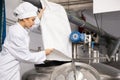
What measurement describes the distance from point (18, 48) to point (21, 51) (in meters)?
0.03

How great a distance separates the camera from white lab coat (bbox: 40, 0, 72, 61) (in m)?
1.67

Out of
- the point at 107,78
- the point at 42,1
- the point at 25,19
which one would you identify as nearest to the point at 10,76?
the point at 25,19

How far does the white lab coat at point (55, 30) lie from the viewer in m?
1.67

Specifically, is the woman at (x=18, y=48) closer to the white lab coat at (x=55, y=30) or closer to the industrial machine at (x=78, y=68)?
the white lab coat at (x=55, y=30)

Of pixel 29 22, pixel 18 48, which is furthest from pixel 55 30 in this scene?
pixel 18 48

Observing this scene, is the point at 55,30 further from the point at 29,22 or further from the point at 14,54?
the point at 14,54

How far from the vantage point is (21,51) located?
156 centimetres

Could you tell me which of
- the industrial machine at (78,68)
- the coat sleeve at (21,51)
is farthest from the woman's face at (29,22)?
the industrial machine at (78,68)

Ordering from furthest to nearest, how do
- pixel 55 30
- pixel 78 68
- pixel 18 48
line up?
pixel 78 68, pixel 55 30, pixel 18 48

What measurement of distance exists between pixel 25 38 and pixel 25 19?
14 cm

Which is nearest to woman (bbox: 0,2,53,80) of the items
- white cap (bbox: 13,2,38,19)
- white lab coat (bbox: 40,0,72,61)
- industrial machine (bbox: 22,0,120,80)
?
white cap (bbox: 13,2,38,19)

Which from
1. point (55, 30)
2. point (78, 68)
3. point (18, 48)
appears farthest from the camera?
point (78, 68)

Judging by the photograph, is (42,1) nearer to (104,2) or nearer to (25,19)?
(25,19)

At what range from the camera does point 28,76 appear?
2299 mm
